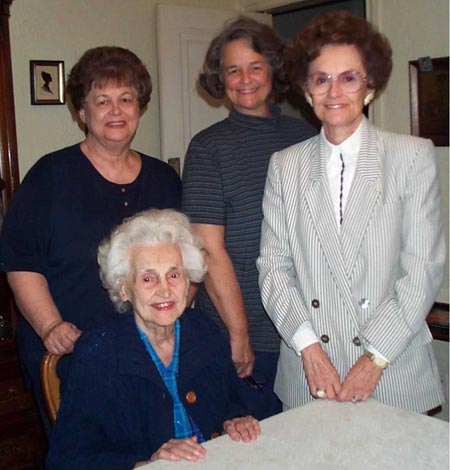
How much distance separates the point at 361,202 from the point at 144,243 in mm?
552

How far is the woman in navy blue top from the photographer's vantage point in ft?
6.57

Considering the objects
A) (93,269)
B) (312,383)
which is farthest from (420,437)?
(93,269)

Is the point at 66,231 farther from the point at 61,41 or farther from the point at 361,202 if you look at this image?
the point at 61,41

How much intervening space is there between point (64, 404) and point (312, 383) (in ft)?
1.94

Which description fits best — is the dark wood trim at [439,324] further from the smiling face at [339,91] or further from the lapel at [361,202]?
the smiling face at [339,91]

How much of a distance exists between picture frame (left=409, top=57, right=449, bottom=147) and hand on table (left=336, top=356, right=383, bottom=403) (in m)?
1.66

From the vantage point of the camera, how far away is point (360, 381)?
5.24 ft

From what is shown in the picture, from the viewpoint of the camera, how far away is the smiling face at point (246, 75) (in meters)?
2.03

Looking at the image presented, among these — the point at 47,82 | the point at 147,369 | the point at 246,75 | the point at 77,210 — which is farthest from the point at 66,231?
the point at 47,82

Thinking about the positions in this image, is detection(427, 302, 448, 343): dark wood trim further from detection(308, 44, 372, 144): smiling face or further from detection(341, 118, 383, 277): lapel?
detection(308, 44, 372, 144): smiling face

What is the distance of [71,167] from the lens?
2074 millimetres

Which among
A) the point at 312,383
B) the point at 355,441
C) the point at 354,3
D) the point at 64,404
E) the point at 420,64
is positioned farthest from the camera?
the point at 354,3

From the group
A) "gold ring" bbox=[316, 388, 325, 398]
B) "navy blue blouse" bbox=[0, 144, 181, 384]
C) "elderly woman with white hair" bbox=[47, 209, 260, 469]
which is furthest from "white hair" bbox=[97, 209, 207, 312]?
"gold ring" bbox=[316, 388, 325, 398]

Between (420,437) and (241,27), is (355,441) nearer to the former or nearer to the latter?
(420,437)
